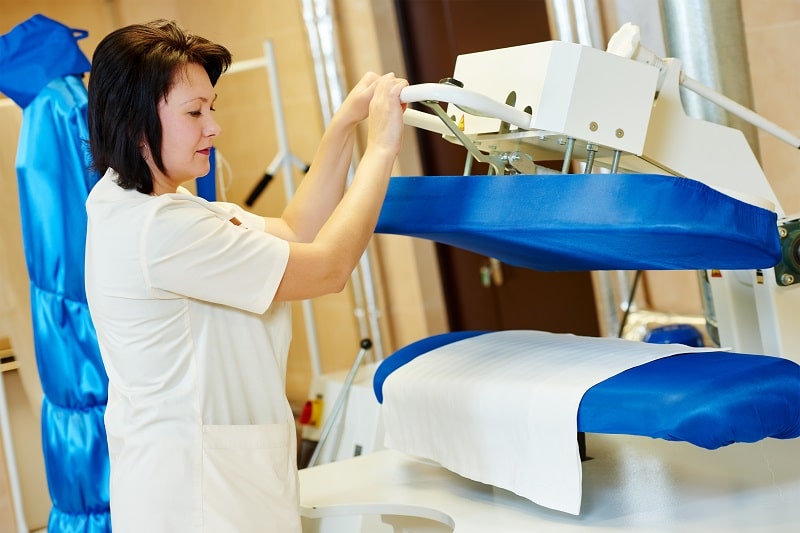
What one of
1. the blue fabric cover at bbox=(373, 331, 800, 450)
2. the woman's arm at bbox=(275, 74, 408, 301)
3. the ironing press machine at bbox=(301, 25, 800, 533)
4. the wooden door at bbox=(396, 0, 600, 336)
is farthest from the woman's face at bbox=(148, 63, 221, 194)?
the wooden door at bbox=(396, 0, 600, 336)

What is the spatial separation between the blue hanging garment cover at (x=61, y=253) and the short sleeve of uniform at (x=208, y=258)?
4.31ft

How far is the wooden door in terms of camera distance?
413cm

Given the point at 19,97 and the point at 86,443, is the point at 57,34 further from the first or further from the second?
the point at 86,443

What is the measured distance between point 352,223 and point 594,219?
1.18 feet

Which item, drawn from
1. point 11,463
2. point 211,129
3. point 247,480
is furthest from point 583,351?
point 11,463

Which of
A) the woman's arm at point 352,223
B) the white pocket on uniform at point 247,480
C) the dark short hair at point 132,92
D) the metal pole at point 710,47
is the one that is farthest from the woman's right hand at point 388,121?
the metal pole at point 710,47

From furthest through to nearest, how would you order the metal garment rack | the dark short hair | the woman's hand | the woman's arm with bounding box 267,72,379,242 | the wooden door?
the wooden door → the metal garment rack → the woman's arm with bounding box 267,72,379,242 → the woman's hand → the dark short hair

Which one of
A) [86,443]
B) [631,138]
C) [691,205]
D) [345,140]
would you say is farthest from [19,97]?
[691,205]

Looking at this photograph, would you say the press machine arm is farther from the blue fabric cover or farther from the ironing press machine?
the blue fabric cover

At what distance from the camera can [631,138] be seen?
1692 millimetres

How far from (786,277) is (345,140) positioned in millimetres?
862

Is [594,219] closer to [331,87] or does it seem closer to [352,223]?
[352,223]

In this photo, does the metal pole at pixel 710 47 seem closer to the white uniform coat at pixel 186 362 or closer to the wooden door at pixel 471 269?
the white uniform coat at pixel 186 362

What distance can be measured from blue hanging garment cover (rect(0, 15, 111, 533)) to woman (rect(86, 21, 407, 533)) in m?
1.19
